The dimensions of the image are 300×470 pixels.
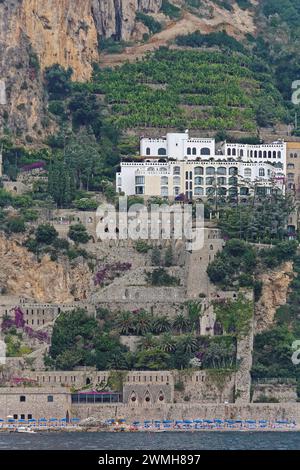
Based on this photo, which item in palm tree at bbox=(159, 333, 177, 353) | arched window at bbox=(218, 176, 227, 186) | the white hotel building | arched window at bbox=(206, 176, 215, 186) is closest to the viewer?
palm tree at bbox=(159, 333, 177, 353)

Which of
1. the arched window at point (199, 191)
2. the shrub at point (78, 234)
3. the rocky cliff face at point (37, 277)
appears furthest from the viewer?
the arched window at point (199, 191)

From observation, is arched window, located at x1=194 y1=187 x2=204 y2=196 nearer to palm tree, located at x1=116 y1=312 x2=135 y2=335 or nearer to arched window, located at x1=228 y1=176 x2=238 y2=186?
arched window, located at x1=228 y1=176 x2=238 y2=186

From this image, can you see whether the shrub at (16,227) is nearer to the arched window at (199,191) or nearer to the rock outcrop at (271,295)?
the arched window at (199,191)

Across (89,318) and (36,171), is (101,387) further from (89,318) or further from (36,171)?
(36,171)

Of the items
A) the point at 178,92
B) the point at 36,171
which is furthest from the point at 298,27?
the point at 36,171

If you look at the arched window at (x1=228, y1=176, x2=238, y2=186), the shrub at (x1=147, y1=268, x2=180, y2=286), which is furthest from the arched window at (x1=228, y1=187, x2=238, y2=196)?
the shrub at (x1=147, y1=268, x2=180, y2=286)

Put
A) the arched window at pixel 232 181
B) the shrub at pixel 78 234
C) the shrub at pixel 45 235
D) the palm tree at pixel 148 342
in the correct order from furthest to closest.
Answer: the arched window at pixel 232 181 < the shrub at pixel 78 234 < the shrub at pixel 45 235 < the palm tree at pixel 148 342

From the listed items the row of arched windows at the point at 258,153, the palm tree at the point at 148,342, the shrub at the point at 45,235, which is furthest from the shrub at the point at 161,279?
the row of arched windows at the point at 258,153
